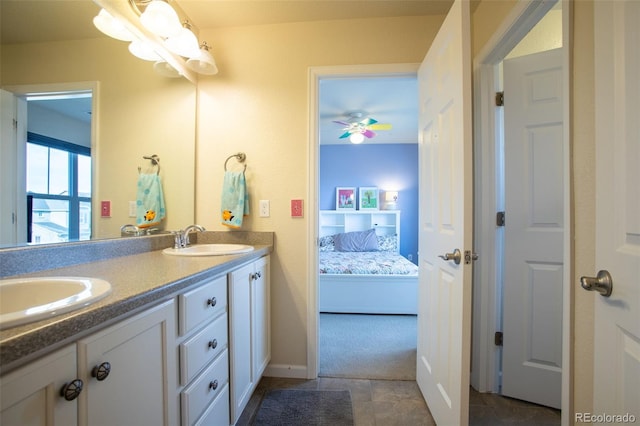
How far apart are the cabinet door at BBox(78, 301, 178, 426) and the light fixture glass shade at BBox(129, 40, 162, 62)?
55.4 inches

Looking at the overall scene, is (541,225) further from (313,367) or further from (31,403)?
(31,403)

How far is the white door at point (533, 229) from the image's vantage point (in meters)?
1.42

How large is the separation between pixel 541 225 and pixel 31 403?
2.08m

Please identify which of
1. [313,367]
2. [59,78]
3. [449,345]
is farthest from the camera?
[313,367]

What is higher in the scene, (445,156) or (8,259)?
(445,156)

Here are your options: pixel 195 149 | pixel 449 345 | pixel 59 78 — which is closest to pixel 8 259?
pixel 59 78

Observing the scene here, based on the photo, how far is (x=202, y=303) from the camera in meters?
0.98

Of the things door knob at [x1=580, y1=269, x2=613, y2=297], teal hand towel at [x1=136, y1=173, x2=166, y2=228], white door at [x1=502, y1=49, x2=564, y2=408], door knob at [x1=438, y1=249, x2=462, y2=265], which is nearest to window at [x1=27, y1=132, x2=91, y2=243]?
teal hand towel at [x1=136, y1=173, x2=166, y2=228]

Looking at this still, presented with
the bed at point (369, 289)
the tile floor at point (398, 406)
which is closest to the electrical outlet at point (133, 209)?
the tile floor at point (398, 406)

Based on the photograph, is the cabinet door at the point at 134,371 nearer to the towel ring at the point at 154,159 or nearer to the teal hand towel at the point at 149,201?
the teal hand towel at the point at 149,201

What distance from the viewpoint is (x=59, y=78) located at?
Result: 1029mm

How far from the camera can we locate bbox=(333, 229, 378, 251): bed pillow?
4.32 m

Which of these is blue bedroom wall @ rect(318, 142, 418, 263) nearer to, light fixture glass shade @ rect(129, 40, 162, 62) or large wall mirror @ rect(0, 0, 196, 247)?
large wall mirror @ rect(0, 0, 196, 247)
